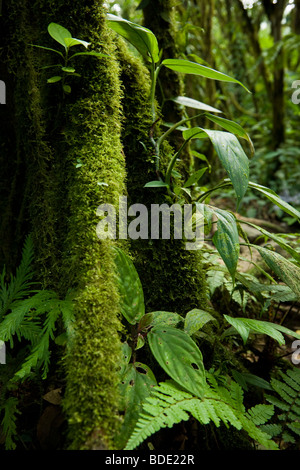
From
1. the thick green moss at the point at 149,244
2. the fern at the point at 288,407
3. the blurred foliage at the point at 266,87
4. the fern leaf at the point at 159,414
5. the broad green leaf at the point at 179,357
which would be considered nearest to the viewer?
the fern leaf at the point at 159,414

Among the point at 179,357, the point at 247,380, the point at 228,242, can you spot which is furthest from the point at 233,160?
the point at 247,380

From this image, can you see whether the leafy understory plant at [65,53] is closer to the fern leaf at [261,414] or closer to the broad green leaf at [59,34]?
the broad green leaf at [59,34]

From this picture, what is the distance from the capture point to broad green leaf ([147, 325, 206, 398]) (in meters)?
1.03

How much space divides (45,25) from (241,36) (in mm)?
6599

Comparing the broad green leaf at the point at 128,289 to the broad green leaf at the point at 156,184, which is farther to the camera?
the broad green leaf at the point at 156,184

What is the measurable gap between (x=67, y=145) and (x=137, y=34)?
63 cm

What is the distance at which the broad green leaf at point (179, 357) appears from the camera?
103 centimetres

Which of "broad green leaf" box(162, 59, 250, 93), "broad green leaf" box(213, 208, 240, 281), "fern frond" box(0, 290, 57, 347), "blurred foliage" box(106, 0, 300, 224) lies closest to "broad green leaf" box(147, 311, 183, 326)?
"broad green leaf" box(213, 208, 240, 281)

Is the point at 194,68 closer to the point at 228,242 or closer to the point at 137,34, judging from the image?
the point at 137,34

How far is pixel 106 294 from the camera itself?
104 cm

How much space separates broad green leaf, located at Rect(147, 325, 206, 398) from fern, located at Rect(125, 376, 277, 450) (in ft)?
0.17

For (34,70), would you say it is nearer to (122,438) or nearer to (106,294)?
(106,294)

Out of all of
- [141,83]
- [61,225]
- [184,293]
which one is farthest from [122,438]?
[141,83]

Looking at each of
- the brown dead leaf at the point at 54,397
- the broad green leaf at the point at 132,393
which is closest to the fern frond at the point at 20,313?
the brown dead leaf at the point at 54,397
